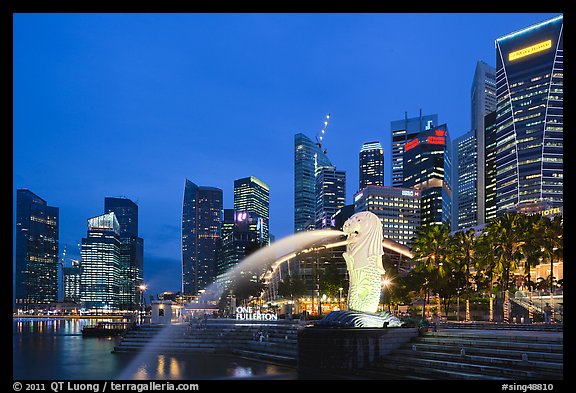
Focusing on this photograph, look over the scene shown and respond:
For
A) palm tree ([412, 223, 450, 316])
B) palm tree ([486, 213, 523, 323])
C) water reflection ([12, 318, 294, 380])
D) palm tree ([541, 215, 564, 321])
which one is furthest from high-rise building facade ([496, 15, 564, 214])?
water reflection ([12, 318, 294, 380])

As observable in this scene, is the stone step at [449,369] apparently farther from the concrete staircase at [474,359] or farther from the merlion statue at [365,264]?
the merlion statue at [365,264]

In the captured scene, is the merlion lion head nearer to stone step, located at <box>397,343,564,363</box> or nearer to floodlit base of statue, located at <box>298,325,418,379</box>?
floodlit base of statue, located at <box>298,325,418,379</box>

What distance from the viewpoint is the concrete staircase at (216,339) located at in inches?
1431

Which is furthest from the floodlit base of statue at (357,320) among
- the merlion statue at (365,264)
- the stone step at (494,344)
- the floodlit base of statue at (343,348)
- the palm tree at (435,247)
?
the palm tree at (435,247)

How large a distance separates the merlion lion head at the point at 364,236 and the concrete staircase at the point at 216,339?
817 cm

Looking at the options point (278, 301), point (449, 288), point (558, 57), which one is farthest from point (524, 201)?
point (449, 288)

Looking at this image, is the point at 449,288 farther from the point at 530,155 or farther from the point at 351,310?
the point at 530,155

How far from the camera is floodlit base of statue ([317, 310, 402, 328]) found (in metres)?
26.7

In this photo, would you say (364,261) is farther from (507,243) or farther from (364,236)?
(507,243)

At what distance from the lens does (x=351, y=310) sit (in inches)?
1129

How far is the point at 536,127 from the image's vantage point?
607 feet
